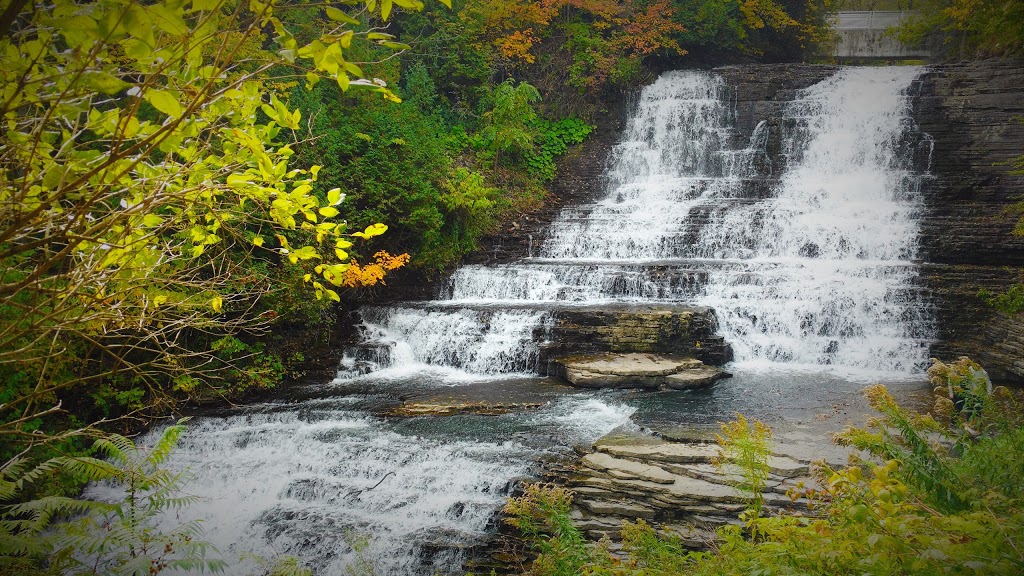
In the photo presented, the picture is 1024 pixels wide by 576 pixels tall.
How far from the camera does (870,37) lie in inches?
940

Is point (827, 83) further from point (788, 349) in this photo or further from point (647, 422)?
point (647, 422)

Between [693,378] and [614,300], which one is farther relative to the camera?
[614,300]

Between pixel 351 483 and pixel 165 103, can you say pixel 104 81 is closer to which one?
pixel 165 103

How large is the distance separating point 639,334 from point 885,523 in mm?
7805

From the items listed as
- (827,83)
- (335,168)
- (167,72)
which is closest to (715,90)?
(827,83)

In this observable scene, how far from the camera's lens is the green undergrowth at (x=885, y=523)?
7.43 feet

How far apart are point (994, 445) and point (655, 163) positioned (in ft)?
46.5

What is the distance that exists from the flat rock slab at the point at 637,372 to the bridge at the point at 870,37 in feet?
62.2

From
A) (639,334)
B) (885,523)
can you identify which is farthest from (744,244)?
(885,523)

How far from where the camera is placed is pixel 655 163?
56.5ft

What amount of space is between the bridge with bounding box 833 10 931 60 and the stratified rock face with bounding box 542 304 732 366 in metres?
18.0

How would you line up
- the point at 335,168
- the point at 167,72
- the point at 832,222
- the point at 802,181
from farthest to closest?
the point at 802,181 → the point at 832,222 → the point at 335,168 → the point at 167,72

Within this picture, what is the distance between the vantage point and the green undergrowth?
2.26 meters

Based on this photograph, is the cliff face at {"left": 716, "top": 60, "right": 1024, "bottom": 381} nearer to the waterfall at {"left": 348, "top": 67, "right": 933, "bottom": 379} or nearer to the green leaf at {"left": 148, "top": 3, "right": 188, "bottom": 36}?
the waterfall at {"left": 348, "top": 67, "right": 933, "bottom": 379}
